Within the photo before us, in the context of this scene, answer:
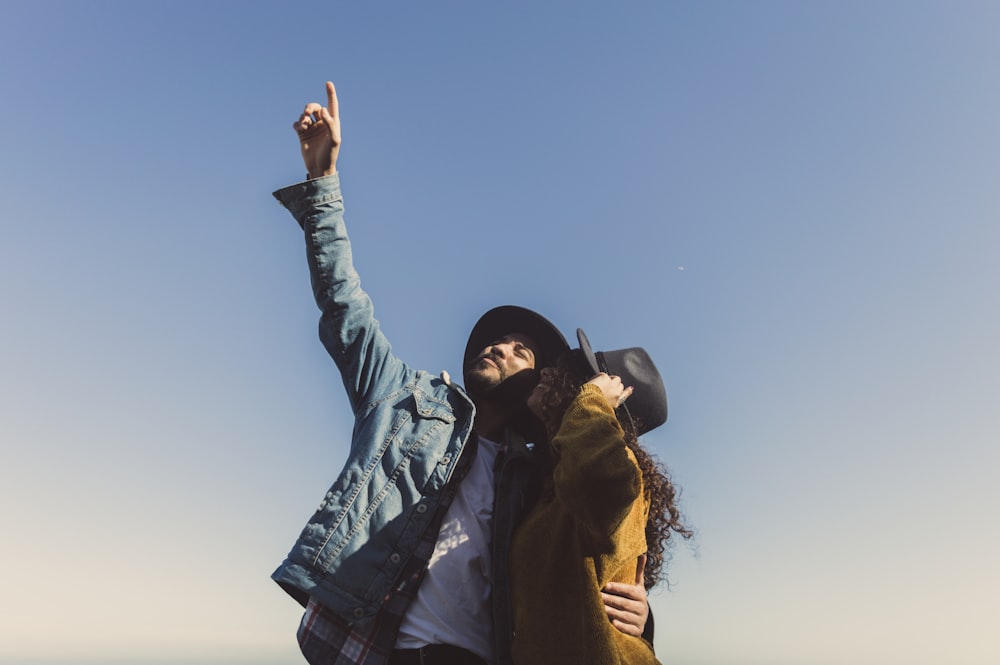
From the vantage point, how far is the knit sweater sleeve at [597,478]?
3.19m

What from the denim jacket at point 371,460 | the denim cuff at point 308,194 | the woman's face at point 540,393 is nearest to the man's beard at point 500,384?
the woman's face at point 540,393

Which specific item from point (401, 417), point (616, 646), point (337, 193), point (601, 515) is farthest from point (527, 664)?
point (337, 193)

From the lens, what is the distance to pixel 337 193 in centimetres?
424

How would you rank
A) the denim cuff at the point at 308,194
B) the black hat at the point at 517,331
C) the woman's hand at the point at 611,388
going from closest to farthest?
the woman's hand at the point at 611,388 → the denim cuff at the point at 308,194 → the black hat at the point at 517,331

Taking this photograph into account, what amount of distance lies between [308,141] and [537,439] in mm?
1984

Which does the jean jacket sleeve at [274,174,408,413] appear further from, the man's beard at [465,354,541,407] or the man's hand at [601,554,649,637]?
the man's hand at [601,554,649,637]

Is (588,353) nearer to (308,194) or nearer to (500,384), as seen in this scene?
(500,384)

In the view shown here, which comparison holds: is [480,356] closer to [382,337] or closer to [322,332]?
[382,337]

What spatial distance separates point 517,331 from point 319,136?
5.12ft

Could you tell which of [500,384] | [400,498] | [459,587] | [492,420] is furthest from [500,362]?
[459,587]

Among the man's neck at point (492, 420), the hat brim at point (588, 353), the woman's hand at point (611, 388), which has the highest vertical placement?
the hat brim at point (588, 353)

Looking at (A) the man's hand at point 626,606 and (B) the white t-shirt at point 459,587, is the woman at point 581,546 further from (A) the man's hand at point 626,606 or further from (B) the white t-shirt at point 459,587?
(B) the white t-shirt at point 459,587

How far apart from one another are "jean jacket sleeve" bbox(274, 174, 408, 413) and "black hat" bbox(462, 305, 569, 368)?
864mm

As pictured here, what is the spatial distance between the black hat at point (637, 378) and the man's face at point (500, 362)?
46 cm
